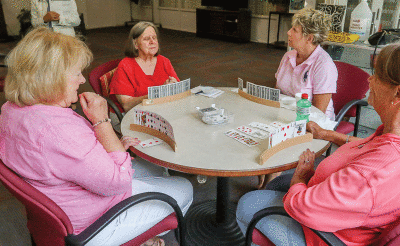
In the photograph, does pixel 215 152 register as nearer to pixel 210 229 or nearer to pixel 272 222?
pixel 272 222

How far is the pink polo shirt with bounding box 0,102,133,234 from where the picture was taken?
108 centimetres

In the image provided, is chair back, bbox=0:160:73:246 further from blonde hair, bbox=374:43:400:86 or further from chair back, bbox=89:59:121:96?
chair back, bbox=89:59:121:96

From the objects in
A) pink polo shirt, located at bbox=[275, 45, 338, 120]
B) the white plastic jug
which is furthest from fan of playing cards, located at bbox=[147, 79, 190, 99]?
the white plastic jug

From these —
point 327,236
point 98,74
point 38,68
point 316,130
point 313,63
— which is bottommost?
point 327,236

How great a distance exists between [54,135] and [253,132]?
1.00 m

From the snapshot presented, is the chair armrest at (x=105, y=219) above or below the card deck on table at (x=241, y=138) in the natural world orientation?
below

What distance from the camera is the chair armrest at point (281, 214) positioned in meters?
1.04

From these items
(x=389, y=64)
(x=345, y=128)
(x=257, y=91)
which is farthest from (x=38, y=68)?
(x=345, y=128)

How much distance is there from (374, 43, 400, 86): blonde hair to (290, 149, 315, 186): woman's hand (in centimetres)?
47

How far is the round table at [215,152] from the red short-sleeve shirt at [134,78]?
51cm

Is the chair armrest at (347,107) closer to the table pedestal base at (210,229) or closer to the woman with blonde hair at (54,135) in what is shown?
the table pedestal base at (210,229)

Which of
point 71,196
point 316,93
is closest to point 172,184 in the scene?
point 71,196

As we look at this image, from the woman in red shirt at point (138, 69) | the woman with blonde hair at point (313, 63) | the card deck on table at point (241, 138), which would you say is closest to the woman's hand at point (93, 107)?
the card deck on table at point (241, 138)

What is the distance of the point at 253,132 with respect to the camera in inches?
66.9
